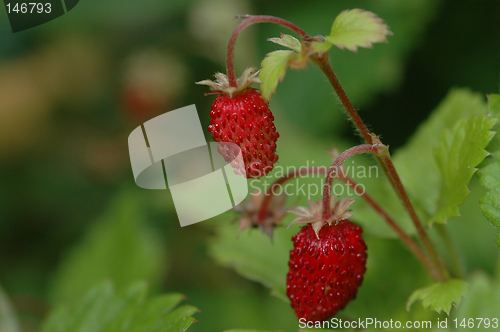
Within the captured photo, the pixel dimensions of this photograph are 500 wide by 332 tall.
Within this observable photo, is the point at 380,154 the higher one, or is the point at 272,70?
the point at 272,70

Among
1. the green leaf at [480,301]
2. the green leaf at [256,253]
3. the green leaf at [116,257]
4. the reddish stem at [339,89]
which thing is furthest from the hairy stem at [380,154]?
the green leaf at [116,257]

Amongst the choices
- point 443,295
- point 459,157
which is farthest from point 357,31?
point 443,295

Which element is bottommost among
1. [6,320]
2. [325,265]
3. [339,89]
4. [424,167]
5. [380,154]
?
[6,320]

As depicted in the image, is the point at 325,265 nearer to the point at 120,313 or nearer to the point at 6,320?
the point at 120,313

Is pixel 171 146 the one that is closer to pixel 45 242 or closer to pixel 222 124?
pixel 222 124

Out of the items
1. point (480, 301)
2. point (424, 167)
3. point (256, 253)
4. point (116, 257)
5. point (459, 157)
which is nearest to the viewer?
point (480, 301)

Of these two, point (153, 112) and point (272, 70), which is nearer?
point (272, 70)

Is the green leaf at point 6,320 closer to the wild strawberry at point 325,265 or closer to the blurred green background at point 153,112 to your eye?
the blurred green background at point 153,112
